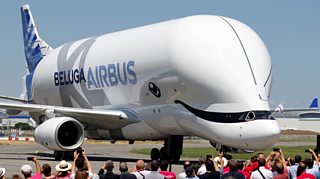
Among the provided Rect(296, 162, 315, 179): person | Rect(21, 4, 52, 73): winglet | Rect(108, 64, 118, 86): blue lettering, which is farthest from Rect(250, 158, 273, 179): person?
Rect(21, 4, 52, 73): winglet

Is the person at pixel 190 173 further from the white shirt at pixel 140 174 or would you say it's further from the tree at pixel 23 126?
the tree at pixel 23 126

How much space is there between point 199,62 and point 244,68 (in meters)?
1.52

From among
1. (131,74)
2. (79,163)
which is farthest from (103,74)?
(79,163)

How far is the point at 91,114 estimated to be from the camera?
27547 millimetres

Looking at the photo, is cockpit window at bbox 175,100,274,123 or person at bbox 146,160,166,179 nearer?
person at bbox 146,160,166,179

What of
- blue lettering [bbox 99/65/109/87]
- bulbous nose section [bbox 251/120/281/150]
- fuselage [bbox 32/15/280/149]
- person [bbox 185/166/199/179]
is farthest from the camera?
blue lettering [bbox 99/65/109/87]

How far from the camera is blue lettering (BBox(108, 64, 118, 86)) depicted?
91.6ft

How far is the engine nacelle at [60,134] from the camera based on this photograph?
2648cm

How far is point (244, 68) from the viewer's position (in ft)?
76.0

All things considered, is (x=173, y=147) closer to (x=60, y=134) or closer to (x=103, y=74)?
(x=103, y=74)

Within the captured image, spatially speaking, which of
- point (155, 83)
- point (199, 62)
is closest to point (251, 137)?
point (199, 62)

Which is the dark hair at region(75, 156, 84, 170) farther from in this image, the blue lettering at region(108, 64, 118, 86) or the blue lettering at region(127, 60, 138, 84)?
the blue lettering at region(108, 64, 118, 86)

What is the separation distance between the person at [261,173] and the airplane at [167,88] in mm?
9379

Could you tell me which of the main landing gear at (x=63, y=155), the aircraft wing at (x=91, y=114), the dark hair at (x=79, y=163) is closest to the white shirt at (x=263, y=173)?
the dark hair at (x=79, y=163)
